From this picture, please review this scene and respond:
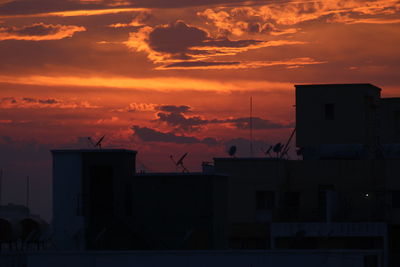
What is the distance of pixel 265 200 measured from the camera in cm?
8031

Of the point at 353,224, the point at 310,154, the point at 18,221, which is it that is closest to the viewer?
the point at 18,221

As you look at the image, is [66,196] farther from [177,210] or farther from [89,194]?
[177,210]

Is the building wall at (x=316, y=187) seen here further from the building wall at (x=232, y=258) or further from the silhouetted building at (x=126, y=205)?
the building wall at (x=232, y=258)

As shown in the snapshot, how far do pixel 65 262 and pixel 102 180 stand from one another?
7556 mm

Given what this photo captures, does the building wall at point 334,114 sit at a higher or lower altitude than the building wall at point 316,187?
higher

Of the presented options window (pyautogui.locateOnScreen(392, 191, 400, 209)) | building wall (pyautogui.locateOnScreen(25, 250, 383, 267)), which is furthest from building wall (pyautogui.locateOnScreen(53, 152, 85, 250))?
window (pyautogui.locateOnScreen(392, 191, 400, 209))

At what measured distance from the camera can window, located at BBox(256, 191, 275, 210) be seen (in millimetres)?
80188

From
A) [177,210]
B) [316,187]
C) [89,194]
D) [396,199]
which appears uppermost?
[89,194]

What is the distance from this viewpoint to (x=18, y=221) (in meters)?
60.2

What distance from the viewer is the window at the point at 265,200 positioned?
8019cm

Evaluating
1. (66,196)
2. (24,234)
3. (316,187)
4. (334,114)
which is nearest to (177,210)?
(66,196)

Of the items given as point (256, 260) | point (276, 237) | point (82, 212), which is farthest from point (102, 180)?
point (276, 237)

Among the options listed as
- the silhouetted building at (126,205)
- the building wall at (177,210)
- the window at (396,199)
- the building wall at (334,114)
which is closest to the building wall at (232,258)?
the silhouetted building at (126,205)

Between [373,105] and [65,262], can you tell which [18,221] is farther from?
[373,105]
